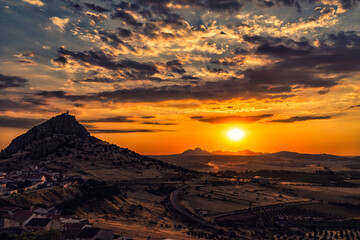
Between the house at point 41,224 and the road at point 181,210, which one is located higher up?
the house at point 41,224

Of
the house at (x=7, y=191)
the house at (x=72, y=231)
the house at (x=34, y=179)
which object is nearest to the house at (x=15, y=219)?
the house at (x=72, y=231)

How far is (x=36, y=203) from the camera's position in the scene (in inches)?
3457

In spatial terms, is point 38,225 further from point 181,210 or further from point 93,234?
point 181,210

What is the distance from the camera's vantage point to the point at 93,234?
190ft

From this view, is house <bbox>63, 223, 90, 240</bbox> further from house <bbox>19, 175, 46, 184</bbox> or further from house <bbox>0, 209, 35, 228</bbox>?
house <bbox>19, 175, 46, 184</bbox>

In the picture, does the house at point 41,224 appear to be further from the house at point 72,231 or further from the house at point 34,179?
the house at point 34,179

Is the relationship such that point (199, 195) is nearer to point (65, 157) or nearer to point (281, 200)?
point (281, 200)

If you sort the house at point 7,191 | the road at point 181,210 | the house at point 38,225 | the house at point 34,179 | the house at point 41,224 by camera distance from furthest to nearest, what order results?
the house at point 34,179 < the road at point 181,210 < the house at point 7,191 < the house at point 41,224 < the house at point 38,225

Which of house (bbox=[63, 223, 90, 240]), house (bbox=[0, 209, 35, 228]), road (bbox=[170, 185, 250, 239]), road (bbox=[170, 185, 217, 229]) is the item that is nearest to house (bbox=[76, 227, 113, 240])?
house (bbox=[63, 223, 90, 240])

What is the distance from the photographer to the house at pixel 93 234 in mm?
57534

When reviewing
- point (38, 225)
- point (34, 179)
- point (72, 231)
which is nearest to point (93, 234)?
point (72, 231)

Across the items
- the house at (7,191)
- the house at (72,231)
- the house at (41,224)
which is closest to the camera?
the house at (72,231)

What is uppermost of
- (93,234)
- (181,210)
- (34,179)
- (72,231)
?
(34,179)

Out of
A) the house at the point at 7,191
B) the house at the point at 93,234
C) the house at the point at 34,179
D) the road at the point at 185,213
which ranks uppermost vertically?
the house at the point at 34,179
